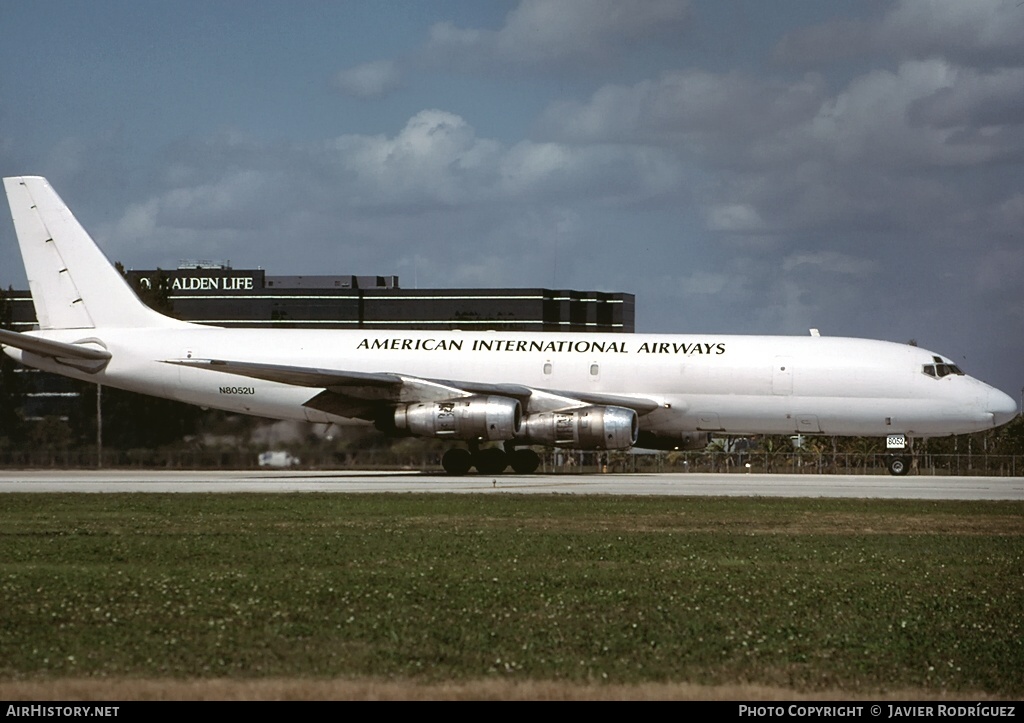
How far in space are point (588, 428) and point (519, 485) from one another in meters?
4.06

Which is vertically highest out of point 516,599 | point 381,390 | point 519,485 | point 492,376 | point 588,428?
point 492,376

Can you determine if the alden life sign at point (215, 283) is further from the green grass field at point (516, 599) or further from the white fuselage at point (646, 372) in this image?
the green grass field at point (516, 599)

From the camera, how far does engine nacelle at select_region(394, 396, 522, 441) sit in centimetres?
3709

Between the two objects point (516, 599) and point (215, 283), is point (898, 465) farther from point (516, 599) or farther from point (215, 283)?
point (215, 283)

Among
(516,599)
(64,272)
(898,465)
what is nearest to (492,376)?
(898,465)

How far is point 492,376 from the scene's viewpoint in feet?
134

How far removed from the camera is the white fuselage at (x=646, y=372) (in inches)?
1529

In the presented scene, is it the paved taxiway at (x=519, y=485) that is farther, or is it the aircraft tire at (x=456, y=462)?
the aircraft tire at (x=456, y=462)

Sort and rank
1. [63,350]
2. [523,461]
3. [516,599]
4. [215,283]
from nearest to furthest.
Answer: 1. [516,599]
2. [63,350]
3. [523,461]
4. [215,283]

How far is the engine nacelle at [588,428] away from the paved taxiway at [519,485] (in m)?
1.02

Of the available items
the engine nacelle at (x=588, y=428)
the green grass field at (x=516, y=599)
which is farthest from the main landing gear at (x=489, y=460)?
the green grass field at (x=516, y=599)

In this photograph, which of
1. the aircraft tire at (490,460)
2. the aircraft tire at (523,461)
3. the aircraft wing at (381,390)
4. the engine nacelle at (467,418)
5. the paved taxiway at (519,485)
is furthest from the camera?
the aircraft tire at (523,461)

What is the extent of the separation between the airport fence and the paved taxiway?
2.31 metres
